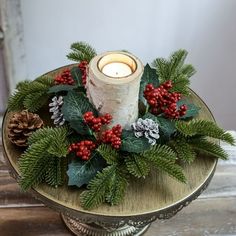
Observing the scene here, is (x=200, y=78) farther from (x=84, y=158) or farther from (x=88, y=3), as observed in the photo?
(x=84, y=158)

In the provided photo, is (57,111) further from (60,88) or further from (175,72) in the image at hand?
(175,72)

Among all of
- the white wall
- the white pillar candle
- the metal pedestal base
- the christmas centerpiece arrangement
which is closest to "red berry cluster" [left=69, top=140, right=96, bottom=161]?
the christmas centerpiece arrangement

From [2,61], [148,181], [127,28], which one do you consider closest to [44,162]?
[148,181]

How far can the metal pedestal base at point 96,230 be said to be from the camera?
862 mm

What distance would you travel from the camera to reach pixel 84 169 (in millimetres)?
685

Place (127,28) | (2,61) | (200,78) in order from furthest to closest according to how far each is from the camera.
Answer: (200,78), (127,28), (2,61)

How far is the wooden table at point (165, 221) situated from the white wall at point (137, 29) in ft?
1.22

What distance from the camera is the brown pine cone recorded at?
72 cm

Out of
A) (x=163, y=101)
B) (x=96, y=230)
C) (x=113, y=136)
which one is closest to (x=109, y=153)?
(x=113, y=136)

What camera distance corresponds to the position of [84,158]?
0.69 m

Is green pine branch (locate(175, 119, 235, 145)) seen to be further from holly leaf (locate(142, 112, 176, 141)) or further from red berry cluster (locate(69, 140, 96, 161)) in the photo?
red berry cluster (locate(69, 140, 96, 161))

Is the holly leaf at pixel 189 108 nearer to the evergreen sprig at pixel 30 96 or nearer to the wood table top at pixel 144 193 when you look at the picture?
the wood table top at pixel 144 193

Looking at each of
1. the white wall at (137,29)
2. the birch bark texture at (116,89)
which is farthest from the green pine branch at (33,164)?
the white wall at (137,29)

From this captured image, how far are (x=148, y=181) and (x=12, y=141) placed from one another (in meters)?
0.21
